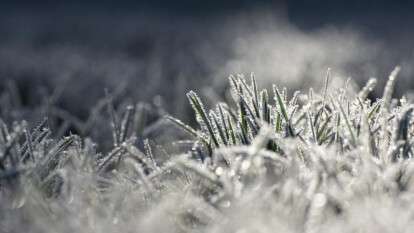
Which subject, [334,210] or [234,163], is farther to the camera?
[234,163]

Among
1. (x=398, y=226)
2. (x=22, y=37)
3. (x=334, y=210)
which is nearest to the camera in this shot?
(x=398, y=226)

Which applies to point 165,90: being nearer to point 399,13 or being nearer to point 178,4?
point 399,13

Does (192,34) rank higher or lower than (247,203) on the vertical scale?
lower

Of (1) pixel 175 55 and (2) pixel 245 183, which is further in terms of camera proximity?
(1) pixel 175 55

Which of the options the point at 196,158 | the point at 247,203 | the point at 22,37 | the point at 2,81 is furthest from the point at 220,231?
the point at 22,37

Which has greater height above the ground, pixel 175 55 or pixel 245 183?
pixel 245 183
